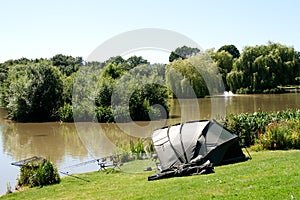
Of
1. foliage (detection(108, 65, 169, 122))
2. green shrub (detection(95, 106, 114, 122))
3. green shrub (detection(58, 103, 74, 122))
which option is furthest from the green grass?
green shrub (detection(58, 103, 74, 122))

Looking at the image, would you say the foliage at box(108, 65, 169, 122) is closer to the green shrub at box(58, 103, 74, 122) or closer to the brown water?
the brown water

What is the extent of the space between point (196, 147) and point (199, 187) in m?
3.85

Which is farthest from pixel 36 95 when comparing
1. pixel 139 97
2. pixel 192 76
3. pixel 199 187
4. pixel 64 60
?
pixel 64 60

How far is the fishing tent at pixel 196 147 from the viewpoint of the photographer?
1079 centimetres

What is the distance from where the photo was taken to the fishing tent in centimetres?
1079

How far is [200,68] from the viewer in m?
45.5

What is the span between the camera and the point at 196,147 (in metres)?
11.0

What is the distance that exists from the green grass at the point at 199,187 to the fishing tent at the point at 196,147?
97 centimetres

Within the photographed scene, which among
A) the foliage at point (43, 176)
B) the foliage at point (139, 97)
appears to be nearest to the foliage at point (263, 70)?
the foliage at point (139, 97)

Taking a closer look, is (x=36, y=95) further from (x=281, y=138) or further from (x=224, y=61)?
(x=224, y=61)

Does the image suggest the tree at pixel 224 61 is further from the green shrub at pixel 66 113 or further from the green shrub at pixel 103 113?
the green shrub at pixel 66 113

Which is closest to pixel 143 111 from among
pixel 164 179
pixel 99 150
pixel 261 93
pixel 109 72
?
pixel 109 72

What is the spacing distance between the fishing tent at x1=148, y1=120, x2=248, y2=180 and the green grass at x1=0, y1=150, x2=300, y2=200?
3.17 ft

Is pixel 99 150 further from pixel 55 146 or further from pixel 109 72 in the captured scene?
pixel 109 72
